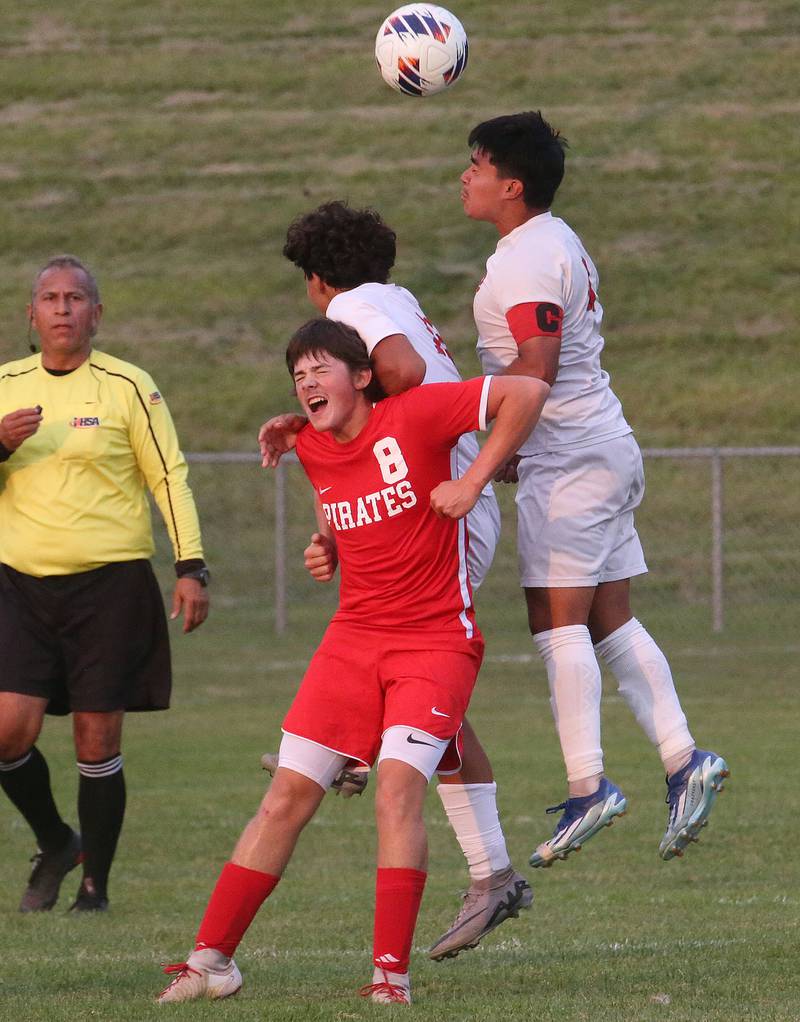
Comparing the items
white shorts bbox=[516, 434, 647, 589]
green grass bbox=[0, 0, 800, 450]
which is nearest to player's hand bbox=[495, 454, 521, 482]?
white shorts bbox=[516, 434, 647, 589]

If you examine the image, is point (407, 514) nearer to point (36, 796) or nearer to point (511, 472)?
point (511, 472)

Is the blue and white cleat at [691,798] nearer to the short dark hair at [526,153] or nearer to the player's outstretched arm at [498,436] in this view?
the player's outstretched arm at [498,436]

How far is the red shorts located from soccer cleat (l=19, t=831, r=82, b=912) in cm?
268

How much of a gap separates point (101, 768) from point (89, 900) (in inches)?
21.0

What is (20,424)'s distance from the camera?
22.6ft

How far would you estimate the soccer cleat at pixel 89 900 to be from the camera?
753 cm

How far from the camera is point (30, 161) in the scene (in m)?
34.4

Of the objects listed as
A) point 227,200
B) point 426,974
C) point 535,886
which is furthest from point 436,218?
point 426,974

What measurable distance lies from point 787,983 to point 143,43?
3519cm

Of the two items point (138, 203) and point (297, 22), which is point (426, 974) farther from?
point (297, 22)

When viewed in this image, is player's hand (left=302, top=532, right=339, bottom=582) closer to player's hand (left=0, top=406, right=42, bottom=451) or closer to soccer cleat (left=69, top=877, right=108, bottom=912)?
player's hand (left=0, top=406, right=42, bottom=451)

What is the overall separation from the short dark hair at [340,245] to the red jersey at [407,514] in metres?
0.64

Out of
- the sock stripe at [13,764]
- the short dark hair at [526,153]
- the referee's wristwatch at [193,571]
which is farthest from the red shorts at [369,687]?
the sock stripe at [13,764]

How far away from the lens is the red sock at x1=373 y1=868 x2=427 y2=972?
16.8ft
